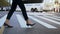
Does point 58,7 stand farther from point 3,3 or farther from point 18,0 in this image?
point 18,0

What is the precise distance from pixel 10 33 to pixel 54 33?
1165 mm

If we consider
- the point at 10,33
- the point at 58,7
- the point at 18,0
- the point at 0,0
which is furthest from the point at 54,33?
the point at 0,0

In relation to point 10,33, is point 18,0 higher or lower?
higher

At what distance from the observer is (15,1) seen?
6.16 metres

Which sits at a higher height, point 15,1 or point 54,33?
point 15,1

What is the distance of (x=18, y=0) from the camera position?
6.11m

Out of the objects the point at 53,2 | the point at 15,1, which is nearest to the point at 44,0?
the point at 53,2

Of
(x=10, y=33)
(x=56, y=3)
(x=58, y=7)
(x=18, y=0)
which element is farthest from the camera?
(x=56, y=3)

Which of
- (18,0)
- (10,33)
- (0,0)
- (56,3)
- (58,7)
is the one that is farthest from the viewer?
(0,0)

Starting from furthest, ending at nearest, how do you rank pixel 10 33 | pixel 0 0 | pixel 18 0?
pixel 0 0
pixel 18 0
pixel 10 33

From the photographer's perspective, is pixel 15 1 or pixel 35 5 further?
pixel 35 5

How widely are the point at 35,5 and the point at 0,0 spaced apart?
18.9 feet

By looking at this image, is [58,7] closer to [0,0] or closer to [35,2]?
[35,2]

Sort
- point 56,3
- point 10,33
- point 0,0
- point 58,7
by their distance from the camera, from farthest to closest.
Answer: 1. point 0,0
2. point 56,3
3. point 58,7
4. point 10,33
